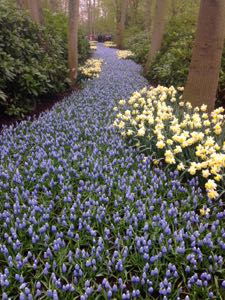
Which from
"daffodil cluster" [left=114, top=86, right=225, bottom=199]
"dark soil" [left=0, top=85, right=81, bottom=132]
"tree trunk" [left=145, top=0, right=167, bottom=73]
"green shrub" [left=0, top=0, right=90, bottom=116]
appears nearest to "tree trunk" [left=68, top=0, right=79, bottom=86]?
"dark soil" [left=0, top=85, right=81, bottom=132]

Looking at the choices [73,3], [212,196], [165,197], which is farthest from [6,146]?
[73,3]

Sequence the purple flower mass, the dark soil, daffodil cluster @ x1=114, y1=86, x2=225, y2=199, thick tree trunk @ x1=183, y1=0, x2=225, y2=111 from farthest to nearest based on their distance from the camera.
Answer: the dark soil
thick tree trunk @ x1=183, y1=0, x2=225, y2=111
daffodil cluster @ x1=114, y1=86, x2=225, y2=199
the purple flower mass

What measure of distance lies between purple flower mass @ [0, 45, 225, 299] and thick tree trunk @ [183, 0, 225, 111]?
2418 mm

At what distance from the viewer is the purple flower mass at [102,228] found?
7.43ft

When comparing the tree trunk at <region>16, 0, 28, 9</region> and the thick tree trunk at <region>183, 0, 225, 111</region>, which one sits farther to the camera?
the tree trunk at <region>16, 0, 28, 9</region>

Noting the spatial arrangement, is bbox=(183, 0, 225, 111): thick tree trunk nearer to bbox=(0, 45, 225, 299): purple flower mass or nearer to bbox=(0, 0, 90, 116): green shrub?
bbox=(0, 45, 225, 299): purple flower mass

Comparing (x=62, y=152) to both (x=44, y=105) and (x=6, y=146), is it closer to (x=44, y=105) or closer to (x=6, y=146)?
(x=6, y=146)

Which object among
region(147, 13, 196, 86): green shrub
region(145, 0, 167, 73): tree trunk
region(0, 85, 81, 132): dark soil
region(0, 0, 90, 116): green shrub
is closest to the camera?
region(0, 0, 90, 116): green shrub

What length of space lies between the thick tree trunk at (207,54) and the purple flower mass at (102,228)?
2.42 m

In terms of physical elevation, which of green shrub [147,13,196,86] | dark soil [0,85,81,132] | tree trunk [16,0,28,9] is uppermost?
tree trunk [16,0,28,9]

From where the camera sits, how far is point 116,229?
2.78 m

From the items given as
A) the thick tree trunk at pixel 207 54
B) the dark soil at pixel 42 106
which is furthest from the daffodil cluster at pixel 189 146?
the dark soil at pixel 42 106

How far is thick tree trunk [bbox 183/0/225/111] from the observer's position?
5516 mm

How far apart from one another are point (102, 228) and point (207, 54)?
410cm
